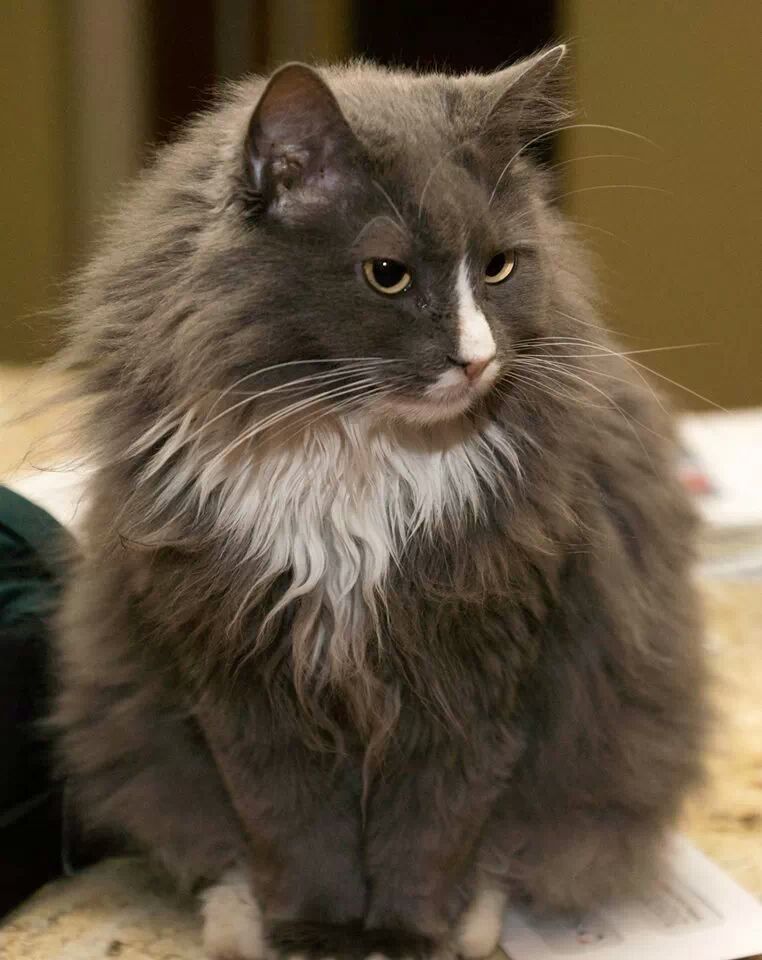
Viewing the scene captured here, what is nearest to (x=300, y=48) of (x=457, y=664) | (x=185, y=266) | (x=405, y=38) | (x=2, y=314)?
(x=405, y=38)

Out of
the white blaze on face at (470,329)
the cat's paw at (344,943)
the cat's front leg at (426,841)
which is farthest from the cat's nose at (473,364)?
the cat's paw at (344,943)

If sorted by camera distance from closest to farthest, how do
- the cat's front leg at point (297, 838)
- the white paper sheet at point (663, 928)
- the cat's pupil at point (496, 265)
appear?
the cat's pupil at point (496, 265) < the cat's front leg at point (297, 838) < the white paper sheet at point (663, 928)

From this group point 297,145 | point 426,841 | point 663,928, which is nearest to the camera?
point 297,145

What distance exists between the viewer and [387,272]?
105cm

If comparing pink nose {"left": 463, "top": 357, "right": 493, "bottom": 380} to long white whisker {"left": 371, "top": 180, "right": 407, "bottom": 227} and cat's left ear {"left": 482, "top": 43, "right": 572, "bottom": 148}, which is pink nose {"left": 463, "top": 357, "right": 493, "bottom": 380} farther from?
cat's left ear {"left": 482, "top": 43, "right": 572, "bottom": 148}

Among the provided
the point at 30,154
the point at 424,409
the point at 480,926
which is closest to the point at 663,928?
the point at 480,926

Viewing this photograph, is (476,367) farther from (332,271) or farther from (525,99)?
(525,99)

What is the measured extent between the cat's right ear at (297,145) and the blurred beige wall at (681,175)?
149 cm

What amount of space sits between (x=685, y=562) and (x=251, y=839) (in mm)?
606

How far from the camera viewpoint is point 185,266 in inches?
43.4

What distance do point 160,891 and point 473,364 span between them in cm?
85

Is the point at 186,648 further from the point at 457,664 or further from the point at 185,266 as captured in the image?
the point at 185,266

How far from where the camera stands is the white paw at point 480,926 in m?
1.34

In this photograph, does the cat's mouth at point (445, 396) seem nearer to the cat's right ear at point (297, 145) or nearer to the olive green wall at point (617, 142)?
the cat's right ear at point (297, 145)
